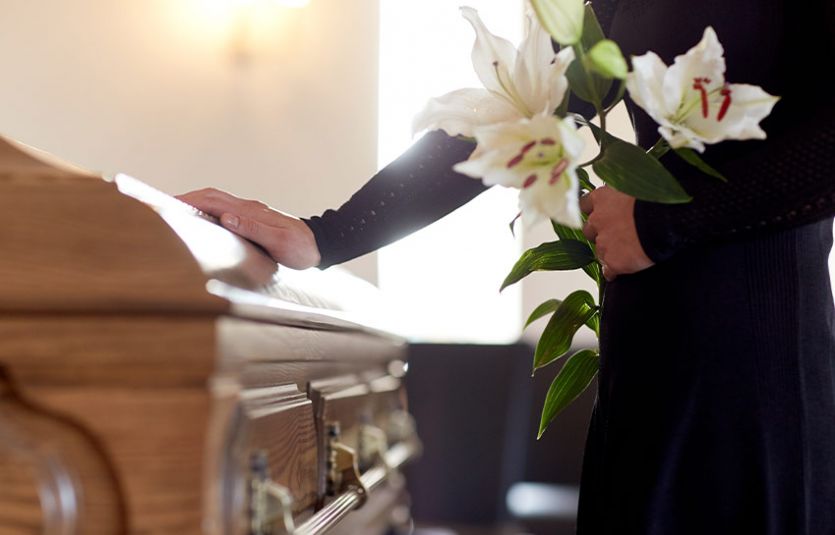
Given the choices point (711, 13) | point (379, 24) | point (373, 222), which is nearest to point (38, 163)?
point (373, 222)

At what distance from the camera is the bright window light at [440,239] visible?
432 centimetres

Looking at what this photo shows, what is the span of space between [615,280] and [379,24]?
331 cm

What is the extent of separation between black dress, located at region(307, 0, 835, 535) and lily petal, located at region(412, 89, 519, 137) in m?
0.19

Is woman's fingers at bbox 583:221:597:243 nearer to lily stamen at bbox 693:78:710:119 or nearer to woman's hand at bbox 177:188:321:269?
lily stamen at bbox 693:78:710:119

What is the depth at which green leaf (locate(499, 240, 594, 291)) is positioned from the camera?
1131mm

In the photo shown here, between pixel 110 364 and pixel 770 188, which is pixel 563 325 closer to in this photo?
pixel 770 188

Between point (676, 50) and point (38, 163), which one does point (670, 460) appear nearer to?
point (676, 50)

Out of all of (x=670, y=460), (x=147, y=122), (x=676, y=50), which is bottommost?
(x=670, y=460)

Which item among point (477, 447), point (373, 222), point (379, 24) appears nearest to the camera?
point (373, 222)

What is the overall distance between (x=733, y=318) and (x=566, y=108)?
11.4 inches

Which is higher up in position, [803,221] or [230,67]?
[230,67]

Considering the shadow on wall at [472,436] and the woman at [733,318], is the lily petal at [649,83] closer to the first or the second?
the woman at [733,318]

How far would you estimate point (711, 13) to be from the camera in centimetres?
108

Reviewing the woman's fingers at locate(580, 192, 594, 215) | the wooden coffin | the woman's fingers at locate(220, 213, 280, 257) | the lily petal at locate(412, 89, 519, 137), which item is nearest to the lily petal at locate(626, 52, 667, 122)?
the lily petal at locate(412, 89, 519, 137)
